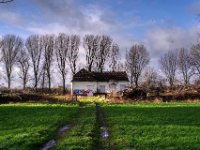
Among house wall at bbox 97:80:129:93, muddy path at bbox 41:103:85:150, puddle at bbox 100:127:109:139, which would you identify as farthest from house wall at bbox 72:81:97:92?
puddle at bbox 100:127:109:139

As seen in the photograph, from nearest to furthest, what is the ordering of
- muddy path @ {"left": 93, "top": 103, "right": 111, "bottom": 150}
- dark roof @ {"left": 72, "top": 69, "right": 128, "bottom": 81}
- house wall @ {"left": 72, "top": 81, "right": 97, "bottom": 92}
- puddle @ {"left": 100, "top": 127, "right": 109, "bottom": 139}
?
muddy path @ {"left": 93, "top": 103, "right": 111, "bottom": 150}, puddle @ {"left": 100, "top": 127, "right": 109, "bottom": 139}, house wall @ {"left": 72, "top": 81, "right": 97, "bottom": 92}, dark roof @ {"left": 72, "top": 69, "right": 128, "bottom": 81}

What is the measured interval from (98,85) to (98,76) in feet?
7.19

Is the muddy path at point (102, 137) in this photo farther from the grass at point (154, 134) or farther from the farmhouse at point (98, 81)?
the farmhouse at point (98, 81)

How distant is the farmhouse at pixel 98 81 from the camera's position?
93125mm

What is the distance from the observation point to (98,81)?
3720 inches

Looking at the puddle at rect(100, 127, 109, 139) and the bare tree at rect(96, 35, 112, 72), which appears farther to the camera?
the bare tree at rect(96, 35, 112, 72)

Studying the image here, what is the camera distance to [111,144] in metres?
17.0

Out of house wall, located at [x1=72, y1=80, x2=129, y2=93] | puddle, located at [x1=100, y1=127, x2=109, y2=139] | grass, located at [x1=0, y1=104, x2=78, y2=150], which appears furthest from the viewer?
house wall, located at [x1=72, y1=80, x2=129, y2=93]

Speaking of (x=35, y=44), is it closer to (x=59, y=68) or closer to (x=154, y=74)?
(x=59, y=68)

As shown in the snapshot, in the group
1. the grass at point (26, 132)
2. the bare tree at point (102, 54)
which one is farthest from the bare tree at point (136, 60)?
the grass at point (26, 132)

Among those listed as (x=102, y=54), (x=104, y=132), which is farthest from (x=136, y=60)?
(x=104, y=132)

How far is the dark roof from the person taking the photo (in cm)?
9369

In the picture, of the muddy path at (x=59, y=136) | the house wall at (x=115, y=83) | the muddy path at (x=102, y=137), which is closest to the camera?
the muddy path at (x=102, y=137)

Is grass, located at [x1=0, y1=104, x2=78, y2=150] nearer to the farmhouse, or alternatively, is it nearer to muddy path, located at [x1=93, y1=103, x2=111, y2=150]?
muddy path, located at [x1=93, y1=103, x2=111, y2=150]
